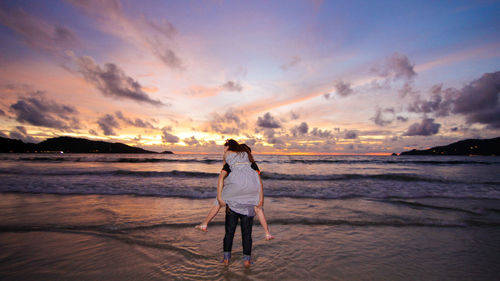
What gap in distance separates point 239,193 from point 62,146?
134936mm

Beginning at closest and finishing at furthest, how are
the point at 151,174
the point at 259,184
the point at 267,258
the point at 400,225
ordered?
the point at 259,184 < the point at 267,258 < the point at 400,225 < the point at 151,174

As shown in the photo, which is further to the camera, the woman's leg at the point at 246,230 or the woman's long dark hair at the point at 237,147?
the woman's long dark hair at the point at 237,147

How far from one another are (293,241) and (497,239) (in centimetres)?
515

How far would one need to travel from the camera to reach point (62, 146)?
346 ft

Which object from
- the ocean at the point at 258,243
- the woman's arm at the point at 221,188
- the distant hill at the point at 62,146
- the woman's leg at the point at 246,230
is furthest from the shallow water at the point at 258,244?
the distant hill at the point at 62,146

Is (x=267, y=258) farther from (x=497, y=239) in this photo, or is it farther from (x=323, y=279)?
(x=497, y=239)

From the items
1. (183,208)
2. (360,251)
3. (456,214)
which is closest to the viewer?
(360,251)

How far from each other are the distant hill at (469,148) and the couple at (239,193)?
13632 centimetres

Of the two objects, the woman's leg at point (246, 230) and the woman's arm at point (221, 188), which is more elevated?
the woman's arm at point (221, 188)

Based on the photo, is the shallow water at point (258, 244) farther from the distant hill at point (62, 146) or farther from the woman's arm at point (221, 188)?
the distant hill at point (62, 146)

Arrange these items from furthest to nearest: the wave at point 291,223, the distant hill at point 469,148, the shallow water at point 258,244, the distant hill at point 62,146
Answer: the distant hill at point 469,148 → the distant hill at point 62,146 → the wave at point 291,223 → the shallow water at point 258,244

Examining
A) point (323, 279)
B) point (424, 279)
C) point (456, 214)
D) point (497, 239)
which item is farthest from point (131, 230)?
point (456, 214)

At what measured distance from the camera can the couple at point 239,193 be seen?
12.8ft

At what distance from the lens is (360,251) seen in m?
4.75
